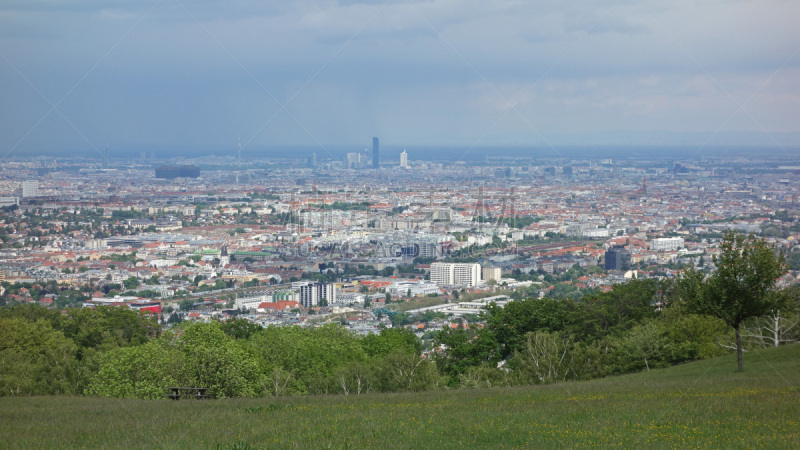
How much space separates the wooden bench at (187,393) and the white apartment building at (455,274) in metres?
41.6

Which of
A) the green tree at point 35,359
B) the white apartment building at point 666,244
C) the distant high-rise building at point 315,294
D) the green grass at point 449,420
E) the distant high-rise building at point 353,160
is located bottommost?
the distant high-rise building at point 315,294

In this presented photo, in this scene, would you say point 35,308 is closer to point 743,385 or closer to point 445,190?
point 743,385

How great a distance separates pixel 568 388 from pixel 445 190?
261 ft

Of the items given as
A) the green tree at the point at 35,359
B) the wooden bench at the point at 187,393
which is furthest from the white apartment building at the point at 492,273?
the wooden bench at the point at 187,393

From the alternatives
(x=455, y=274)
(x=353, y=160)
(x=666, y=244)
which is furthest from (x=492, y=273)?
(x=353, y=160)

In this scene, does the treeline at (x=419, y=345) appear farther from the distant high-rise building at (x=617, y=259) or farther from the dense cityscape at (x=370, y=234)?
the distant high-rise building at (x=617, y=259)

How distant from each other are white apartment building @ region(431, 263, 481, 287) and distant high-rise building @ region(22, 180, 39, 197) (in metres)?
45.7

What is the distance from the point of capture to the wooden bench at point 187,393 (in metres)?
14.0

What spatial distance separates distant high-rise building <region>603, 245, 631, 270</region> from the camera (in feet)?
180

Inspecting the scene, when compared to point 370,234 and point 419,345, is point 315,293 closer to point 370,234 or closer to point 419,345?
point 370,234

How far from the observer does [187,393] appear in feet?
52.1

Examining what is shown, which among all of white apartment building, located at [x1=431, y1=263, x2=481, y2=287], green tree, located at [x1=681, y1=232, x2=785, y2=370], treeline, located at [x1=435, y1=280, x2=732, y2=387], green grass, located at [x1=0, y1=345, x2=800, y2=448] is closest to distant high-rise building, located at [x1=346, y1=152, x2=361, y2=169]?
white apartment building, located at [x1=431, y1=263, x2=481, y2=287]

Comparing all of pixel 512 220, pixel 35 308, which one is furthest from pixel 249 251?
pixel 35 308

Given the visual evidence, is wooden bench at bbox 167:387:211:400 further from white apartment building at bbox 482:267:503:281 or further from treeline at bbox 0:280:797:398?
white apartment building at bbox 482:267:503:281
